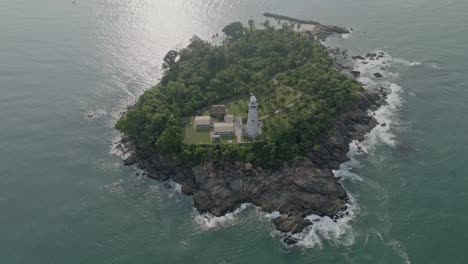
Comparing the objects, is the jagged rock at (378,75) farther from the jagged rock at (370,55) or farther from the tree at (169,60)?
the tree at (169,60)

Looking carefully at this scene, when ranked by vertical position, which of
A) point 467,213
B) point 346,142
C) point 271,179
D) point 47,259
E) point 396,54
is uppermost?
point 396,54

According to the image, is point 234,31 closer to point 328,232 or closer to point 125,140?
point 125,140

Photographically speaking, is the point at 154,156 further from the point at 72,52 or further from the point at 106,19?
the point at 106,19

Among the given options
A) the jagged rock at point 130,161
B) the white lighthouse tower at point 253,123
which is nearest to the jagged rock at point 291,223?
the white lighthouse tower at point 253,123

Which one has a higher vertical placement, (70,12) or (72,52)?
(70,12)

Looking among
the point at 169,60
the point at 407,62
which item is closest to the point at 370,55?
the point at 407,62

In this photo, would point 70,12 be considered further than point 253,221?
Yes

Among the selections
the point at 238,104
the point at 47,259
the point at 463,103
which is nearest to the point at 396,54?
the point at 463,103
